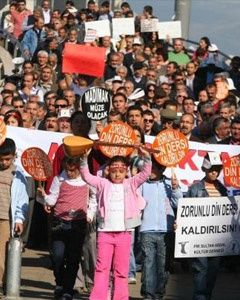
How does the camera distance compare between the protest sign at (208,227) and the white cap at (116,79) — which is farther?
the white cap at (116,79)

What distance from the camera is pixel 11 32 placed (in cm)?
3058

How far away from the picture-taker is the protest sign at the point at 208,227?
16.2m

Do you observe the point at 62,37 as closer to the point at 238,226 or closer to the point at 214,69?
the point at 214,69

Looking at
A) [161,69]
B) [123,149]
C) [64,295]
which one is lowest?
[64,295]

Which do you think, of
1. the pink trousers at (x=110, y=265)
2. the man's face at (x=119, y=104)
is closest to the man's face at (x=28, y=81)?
the man's face at (x=119, y=104)

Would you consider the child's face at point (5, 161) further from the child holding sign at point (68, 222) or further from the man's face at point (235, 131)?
the man's face at point (235, 131)

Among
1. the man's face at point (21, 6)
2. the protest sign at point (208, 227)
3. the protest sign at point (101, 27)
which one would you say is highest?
the man's face at point (21, 6)

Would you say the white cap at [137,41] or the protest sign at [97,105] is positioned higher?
the white cap at [137,41]

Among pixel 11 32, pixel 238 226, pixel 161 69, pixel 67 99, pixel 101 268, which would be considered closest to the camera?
pixel 101 268

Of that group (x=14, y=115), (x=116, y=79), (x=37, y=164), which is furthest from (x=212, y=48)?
(x=37, y=164)

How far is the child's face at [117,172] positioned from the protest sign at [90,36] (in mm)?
11389

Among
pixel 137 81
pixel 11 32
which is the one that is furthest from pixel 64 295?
pixel 11 32

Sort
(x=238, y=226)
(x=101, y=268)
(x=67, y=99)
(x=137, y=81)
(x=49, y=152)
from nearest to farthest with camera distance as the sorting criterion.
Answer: (x=101, y=268) < (x=238, y=226) < (x=49, y=152) < (x=67, y=99) < (x=137, y=81)

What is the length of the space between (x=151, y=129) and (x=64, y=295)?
4223 mm
